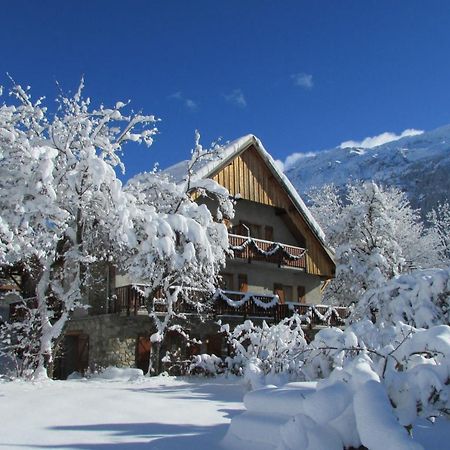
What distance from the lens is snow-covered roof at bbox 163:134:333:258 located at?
22.2 metres

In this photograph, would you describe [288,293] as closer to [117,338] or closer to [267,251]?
[267,251]

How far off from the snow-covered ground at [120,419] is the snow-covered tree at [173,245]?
473 centimetres

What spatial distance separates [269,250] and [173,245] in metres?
9.80

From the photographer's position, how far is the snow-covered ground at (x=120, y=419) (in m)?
6.37

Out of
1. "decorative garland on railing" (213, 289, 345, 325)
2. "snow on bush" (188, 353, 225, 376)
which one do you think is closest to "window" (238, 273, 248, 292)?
"decorative garland on railing" (213, 289, 345, 325)

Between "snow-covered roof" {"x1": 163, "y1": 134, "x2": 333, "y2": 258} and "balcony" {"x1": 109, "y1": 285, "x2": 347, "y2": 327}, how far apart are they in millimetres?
3857

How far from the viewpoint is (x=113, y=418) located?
7.99 m

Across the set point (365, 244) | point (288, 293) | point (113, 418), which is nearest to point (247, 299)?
point (288, 293)

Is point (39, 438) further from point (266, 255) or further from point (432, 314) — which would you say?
point (266, 255)

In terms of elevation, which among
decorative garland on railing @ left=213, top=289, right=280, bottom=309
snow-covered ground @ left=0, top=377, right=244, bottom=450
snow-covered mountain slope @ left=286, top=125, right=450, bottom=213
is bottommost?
snow-covered ground @ left=0, top=377, right=244, bottom=450

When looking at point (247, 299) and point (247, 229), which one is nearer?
point (247, 299)

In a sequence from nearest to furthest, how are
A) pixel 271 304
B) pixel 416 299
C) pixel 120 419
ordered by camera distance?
pixel 120 419, pixel 416 299, pixel 271 304

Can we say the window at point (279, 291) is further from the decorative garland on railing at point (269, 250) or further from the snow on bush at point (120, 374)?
the snow on bush at point (120, 374)

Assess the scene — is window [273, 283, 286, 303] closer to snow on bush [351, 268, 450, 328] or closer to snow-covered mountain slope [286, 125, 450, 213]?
snow on bush [351, 268, 450, 328]
